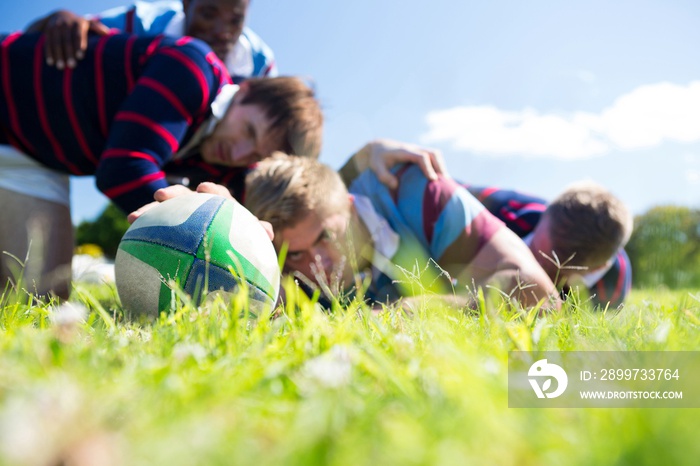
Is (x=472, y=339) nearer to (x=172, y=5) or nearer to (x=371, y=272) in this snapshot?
(x=371, y=272)

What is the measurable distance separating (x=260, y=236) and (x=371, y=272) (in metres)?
1.69

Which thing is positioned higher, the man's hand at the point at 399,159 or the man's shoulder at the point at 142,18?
the man's shoulder at the point at 142,18

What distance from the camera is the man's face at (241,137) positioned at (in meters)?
4.36

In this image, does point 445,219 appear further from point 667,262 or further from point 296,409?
point 296,409

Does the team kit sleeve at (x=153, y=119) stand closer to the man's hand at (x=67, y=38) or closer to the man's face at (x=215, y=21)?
the man's hand at (x=67, y=38)

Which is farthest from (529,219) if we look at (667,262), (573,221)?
(667,262)

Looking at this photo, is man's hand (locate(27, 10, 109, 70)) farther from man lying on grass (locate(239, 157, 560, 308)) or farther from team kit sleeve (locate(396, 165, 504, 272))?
team kit sleeve (locate(396, 165, 504, 272))

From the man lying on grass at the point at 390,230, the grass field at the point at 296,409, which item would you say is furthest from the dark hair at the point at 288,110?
the grass field at the point at 296,409

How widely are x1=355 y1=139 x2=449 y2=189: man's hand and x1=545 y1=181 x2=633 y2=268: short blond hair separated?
3.80ft

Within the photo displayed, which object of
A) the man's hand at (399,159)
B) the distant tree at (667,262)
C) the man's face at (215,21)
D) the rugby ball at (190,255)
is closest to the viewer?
the rugby ball at (190,255)

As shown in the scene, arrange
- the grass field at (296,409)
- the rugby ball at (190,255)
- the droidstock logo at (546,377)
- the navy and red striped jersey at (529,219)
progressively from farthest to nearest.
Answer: the navy and red striped jersey at (529,219)
the rugby ball at (190,255)
the droidstock logo at (546,377)
the grass field at (296,409)

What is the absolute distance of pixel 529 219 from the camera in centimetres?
534

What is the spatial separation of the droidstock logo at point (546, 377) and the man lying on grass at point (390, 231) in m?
1.90

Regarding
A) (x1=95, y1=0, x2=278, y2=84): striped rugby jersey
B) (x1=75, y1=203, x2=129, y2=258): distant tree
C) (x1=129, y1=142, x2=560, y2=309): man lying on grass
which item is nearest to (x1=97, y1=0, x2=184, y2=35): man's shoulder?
(x1=95, y1=0, x2=278, y2=84): striped rugby jersey
